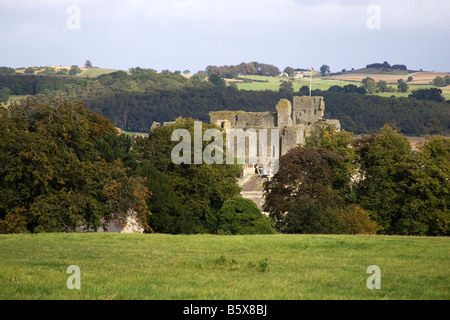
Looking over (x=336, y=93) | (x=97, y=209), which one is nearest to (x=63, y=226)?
(x=97, y=209)

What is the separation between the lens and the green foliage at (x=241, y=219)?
3525 cm

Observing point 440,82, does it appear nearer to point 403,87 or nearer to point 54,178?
point 403,87

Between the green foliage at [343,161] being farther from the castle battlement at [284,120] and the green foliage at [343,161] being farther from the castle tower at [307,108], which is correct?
the castle tower at [307,108]

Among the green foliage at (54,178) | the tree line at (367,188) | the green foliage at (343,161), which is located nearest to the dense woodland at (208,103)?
the green foliage at (343,161)

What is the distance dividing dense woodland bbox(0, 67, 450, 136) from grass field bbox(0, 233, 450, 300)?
Answer: 13090 cm

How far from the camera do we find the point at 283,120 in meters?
87.7

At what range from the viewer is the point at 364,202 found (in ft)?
132

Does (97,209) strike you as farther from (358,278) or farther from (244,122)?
(244,122)

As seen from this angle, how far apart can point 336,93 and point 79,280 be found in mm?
168399

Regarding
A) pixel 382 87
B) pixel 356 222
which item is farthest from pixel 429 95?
pixel 356 222

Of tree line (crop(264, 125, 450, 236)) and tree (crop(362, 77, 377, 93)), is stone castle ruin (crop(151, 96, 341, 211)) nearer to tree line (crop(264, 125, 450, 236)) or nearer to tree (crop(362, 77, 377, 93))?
tree line (crop(264, 125, 450, 236))

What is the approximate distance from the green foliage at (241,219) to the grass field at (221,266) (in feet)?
45.1

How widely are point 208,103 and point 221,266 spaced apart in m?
166

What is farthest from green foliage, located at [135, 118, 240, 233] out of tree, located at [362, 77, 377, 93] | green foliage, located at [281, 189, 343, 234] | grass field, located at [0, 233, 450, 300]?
tree, located at [362, 77, 377, 93]
